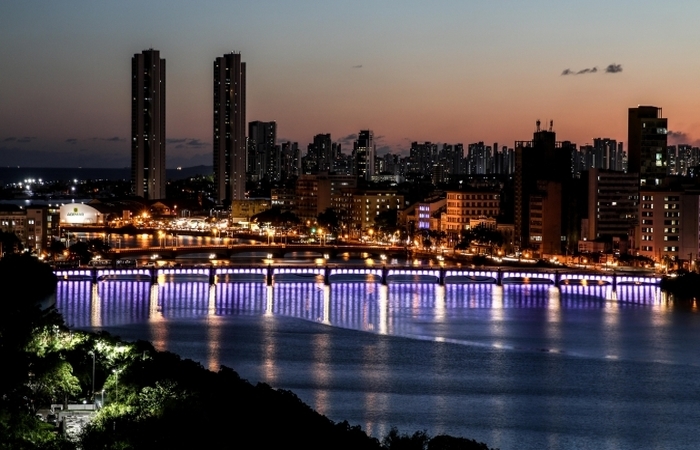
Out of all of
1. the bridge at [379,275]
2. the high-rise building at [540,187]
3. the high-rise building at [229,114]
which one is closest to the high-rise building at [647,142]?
the high-rise building at [540,187]

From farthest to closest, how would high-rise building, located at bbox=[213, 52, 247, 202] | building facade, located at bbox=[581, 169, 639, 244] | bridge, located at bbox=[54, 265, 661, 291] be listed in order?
high-rise building, located at bbox=[213, 52, 247, 202]
building facade, located at bbox=[581, 169, 639, 244]
bridge, located at bbox=[54, 265, 661, 291]

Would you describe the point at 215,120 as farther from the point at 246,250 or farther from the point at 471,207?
the point at 246,250

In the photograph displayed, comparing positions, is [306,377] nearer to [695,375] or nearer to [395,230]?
[695,375]

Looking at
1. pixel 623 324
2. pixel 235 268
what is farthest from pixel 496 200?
pixel 623 324

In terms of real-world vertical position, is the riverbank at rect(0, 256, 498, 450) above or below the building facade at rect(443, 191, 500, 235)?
below

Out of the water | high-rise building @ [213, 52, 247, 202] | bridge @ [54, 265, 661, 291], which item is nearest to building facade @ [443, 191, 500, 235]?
bridge @ [54, 265, 661, 291]

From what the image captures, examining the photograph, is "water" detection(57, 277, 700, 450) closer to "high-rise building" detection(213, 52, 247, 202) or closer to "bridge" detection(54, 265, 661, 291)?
"bridge" detection(54, 265, 661, 291)

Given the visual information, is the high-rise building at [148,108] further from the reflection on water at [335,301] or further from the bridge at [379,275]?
the reflection on water at [335,301]
